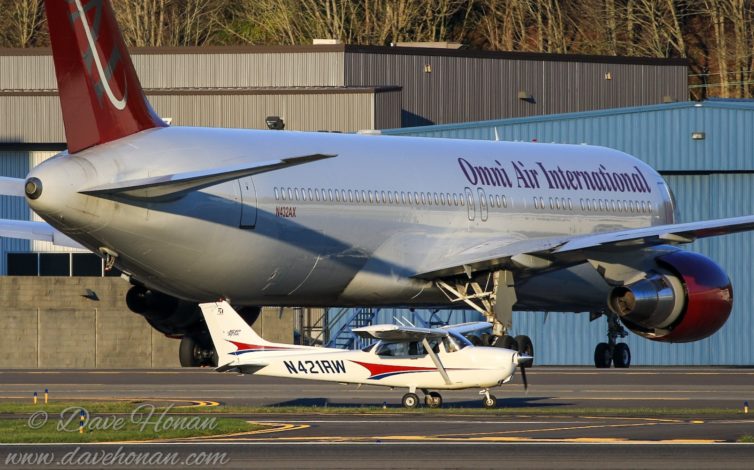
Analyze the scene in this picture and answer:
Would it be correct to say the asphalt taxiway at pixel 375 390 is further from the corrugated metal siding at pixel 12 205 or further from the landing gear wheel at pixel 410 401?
the corrugated metal siding at pixel 12 205

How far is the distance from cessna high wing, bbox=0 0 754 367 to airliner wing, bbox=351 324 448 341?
129 inches

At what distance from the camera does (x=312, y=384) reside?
35906mm

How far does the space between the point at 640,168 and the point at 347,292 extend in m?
10.8

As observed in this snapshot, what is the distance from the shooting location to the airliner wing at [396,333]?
30.3 meters

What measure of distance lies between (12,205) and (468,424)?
129 feet

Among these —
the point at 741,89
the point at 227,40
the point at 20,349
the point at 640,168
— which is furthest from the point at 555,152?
the point at 227,40

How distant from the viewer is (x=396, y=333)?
3048 centimetres

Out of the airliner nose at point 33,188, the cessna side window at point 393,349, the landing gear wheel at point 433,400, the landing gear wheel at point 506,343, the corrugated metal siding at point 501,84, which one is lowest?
the landing gear wheel at point 433,400

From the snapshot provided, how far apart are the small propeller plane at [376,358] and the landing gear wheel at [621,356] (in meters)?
12.9

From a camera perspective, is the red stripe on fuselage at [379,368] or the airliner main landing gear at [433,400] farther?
the red stripe on fuselage at [379,368]

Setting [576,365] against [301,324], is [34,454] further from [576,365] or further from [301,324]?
[576,365]

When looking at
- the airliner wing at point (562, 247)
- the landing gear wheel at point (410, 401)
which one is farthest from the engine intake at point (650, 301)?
the landing gear wheel at point (410, 401)

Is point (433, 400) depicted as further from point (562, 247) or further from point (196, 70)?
point (196, 70)

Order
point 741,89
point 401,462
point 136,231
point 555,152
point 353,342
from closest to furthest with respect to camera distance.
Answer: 1. point 401,462
2. point 136,231
3. point 555,152
4. point 353,342
5. point 741,89
